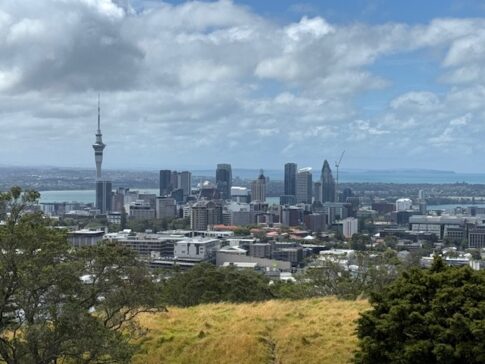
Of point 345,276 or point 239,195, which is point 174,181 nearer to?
point 239,195

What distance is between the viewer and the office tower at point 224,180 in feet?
513

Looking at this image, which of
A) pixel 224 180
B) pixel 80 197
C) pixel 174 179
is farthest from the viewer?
pixel 224 180

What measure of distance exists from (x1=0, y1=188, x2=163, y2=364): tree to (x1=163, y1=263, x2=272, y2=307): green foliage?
1360 centimetres

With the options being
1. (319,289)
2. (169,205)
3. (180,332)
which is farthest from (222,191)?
(180,332)

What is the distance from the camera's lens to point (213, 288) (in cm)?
2281

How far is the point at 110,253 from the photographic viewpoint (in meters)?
7.96

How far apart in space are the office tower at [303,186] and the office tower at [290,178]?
958mm

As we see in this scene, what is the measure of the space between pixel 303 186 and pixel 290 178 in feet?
15.7

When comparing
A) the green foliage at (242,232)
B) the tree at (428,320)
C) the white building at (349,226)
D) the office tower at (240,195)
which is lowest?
the green foliage at (242,232)

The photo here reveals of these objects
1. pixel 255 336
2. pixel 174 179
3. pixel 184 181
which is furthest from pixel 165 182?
pixel 255 336

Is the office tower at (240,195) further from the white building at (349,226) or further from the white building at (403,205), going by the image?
the white building at (349,226)

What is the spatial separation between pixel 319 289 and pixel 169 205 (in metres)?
103

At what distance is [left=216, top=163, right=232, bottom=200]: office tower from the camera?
513 ft

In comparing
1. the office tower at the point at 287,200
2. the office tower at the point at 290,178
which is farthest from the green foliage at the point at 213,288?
the office tower at the point at 290,178
